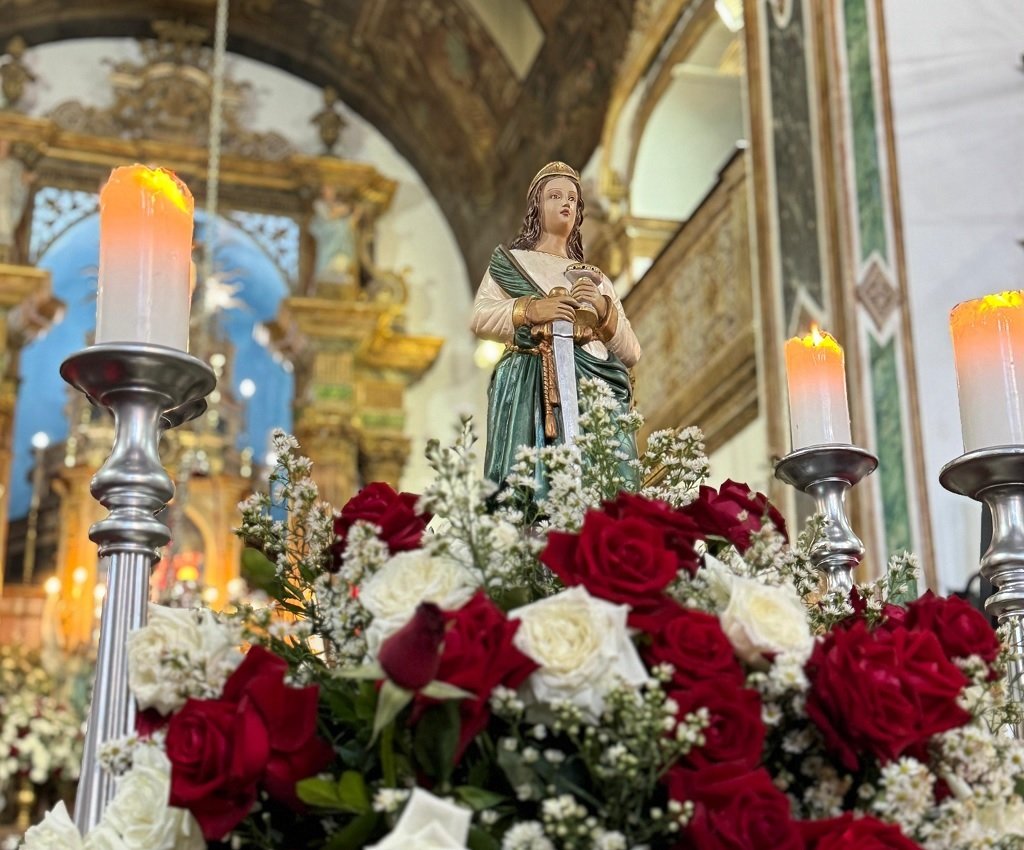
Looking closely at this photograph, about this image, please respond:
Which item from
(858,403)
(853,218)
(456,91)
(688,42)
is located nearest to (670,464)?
(858,403)

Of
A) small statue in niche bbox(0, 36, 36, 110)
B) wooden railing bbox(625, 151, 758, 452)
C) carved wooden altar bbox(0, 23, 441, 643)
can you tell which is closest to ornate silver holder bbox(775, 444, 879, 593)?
wooden railing bbox(625, 151, 758, 452)

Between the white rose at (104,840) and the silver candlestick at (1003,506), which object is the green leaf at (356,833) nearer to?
the white rose at (104,840)

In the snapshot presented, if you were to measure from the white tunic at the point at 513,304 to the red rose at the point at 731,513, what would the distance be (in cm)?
75

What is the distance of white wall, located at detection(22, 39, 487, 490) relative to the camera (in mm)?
13648

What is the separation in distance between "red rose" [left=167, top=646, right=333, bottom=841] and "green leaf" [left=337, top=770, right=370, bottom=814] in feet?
0.16

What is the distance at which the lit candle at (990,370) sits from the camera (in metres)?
2.29

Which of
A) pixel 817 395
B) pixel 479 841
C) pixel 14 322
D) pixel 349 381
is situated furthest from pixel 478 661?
pixel 14 322

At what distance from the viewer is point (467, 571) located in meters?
1.55

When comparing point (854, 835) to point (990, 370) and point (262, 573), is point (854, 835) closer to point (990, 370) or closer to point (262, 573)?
point (262, 573)

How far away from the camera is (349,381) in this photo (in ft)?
42.7

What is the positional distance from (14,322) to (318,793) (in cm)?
1187

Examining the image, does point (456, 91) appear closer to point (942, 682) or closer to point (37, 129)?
point (37, 129)

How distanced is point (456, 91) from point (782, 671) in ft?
41.4

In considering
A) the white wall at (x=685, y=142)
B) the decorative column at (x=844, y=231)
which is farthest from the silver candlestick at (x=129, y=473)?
the white wall at (x=685, y=142)
